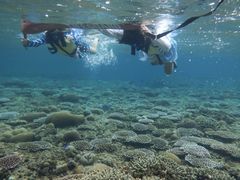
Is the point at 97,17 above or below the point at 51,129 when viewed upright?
above

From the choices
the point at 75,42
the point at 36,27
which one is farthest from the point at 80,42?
the point at 36,27

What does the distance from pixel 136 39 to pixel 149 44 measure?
38cm

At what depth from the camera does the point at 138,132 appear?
1433 cm

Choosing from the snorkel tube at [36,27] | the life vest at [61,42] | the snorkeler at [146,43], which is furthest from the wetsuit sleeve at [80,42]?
the snorkel tube at [36,27]

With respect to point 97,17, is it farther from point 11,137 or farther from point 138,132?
point 11,137

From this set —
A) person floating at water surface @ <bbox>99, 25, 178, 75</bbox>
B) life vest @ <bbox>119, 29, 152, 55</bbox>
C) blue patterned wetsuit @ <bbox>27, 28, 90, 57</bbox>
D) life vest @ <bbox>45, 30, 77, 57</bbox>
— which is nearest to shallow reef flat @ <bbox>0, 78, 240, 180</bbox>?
person floating at water surface @ <bbox>99, 25, 178, 75</bbox>

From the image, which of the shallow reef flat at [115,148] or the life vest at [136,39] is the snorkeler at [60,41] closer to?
the life vest at [136,39]

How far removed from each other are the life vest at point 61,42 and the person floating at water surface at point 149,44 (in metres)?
0.95

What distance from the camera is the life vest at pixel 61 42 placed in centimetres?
800

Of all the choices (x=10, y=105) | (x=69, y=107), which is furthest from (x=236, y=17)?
(x=10, y=105)

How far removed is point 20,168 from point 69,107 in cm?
1187

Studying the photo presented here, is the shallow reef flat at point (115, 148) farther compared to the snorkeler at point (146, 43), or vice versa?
the snorkeler at point (146, 43)

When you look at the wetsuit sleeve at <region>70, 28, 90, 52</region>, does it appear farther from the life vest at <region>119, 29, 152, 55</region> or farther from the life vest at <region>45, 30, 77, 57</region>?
the life vest at <region>119, 29, 152, 55</region>

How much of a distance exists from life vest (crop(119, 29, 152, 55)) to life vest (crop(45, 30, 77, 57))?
1.45m
